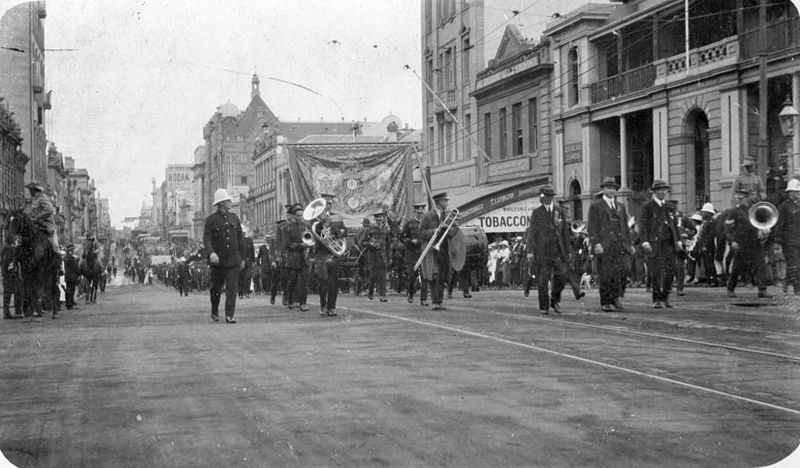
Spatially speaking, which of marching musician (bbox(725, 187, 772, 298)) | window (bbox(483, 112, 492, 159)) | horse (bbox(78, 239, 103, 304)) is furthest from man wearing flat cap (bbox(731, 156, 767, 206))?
window (bbox(483, 112, 492, 159))

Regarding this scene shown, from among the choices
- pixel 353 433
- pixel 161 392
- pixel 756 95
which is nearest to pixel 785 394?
pixel 353 433

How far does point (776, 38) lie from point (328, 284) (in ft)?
54.5

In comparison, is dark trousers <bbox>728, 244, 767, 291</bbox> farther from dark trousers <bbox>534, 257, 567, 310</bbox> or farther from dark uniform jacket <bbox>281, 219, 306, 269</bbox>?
dark uniform jacket <bbox>281, 219, 306, 269</bbox>

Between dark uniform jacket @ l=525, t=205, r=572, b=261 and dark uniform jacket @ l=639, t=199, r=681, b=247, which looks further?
dark uniform jacket @ l=639, t=199, r=681, b=247

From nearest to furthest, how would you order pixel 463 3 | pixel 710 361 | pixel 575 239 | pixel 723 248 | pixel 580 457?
pixel 580 457, pixel 710 361, pixel 723 248, pixel 575 239, pixel 463 3

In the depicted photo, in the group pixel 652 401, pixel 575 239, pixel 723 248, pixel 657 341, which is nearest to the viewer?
pixel 652 401

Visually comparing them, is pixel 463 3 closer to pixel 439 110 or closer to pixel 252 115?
pixel 439 110

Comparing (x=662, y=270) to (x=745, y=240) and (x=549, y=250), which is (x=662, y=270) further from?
(x=745, y=240)

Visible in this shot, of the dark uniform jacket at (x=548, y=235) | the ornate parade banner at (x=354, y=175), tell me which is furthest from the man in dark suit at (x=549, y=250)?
the ornate parade banner at (x=354, y=175)

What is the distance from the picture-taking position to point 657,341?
383 inches

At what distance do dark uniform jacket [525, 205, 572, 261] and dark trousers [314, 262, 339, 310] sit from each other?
10.4ft

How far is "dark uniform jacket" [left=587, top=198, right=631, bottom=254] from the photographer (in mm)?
14062

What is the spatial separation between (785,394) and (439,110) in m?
40.4

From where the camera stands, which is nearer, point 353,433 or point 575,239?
point 353,433
